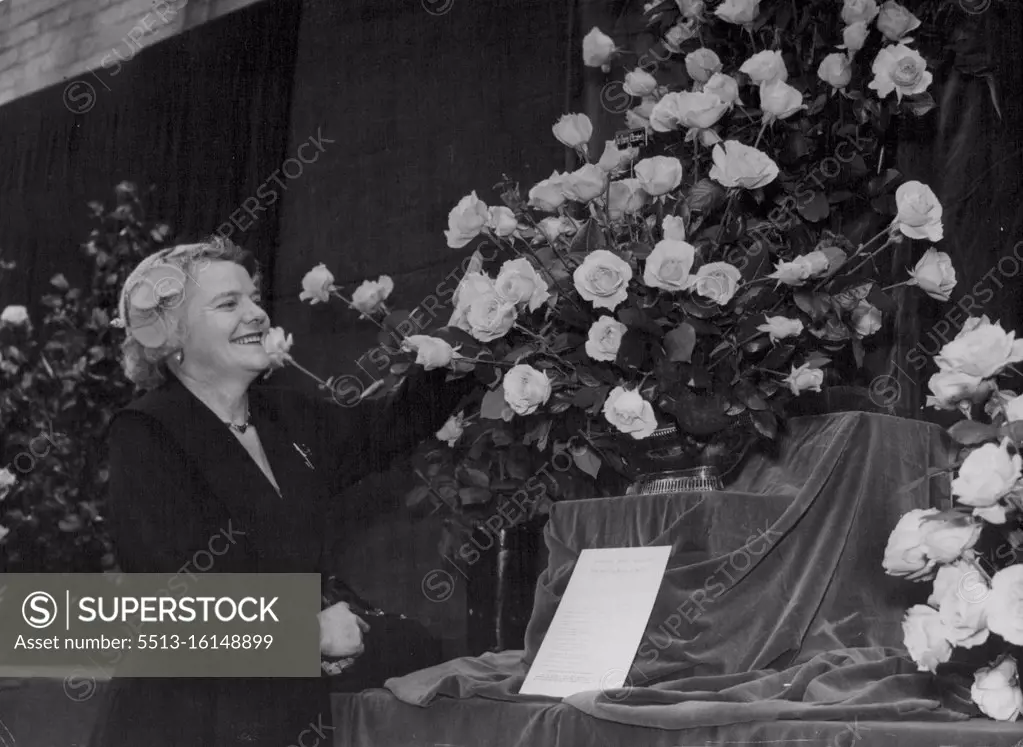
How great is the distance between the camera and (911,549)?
142 centimetres

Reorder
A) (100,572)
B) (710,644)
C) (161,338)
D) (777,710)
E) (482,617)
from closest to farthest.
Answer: (777,710) < (710,644) < (482,617) < (161,338) < (100,572)

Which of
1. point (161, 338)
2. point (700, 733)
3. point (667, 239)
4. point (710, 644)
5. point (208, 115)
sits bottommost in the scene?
point (700, 733)

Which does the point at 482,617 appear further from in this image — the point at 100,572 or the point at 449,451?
the point at 100,572

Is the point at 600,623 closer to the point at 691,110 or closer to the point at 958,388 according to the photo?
the point at 958,388

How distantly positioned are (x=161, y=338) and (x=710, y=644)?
4.90ft

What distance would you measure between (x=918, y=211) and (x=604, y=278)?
457 mm

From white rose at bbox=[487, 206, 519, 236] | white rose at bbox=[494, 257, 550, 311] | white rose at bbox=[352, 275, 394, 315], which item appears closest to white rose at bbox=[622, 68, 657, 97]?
white rose at bbox=[487, 206, 519, 236]

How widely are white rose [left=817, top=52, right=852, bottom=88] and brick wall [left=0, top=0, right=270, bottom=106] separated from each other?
1876mm

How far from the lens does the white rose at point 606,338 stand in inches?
73.0

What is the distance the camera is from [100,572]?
10.6 ft

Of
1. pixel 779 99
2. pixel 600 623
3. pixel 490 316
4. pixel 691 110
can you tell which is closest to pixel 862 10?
pixel 779 99

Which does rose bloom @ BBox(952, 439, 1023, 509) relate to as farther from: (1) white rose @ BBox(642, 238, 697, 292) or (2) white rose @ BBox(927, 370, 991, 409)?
(1) white rose @ BBox(642, 238, 697, 292)

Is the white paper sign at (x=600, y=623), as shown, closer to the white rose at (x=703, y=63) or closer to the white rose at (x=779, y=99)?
the white rose at (x=779, y=99)

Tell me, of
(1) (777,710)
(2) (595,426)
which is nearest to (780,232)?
(2) (595,426)
